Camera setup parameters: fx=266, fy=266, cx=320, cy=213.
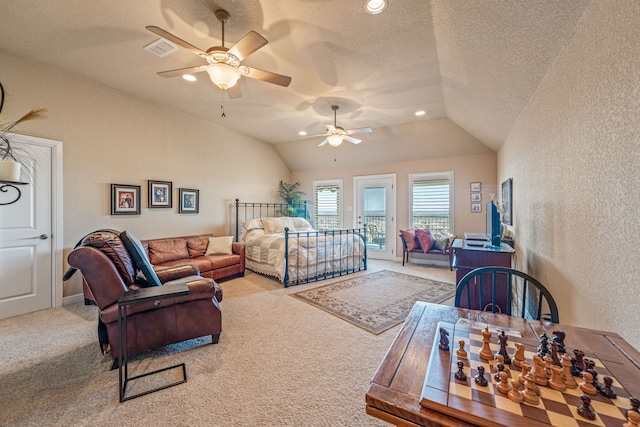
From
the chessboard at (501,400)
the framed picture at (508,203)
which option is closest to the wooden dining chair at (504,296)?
the framed picture at (508,203)

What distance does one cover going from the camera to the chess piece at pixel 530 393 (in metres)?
0.68

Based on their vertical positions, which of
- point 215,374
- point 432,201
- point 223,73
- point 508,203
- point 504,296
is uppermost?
point 223,73

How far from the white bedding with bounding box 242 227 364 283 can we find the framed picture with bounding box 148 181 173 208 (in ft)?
5.09

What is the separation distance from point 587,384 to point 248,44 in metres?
2.66

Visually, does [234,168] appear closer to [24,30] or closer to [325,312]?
[24,30]

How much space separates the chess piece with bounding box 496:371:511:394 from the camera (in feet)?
2.34

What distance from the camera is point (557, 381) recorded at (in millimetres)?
734

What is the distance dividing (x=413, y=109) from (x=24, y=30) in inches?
192

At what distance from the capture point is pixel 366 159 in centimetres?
652

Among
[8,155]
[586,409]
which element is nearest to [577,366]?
[586,409]

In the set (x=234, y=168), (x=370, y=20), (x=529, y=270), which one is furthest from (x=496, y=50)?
(x=234, y=168)

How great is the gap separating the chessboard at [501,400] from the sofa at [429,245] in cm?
475

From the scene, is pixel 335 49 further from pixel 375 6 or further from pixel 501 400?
pixel 501 400

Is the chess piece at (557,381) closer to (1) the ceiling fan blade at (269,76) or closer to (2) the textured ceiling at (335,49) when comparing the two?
(2) the textured ceiling at (335,49)
